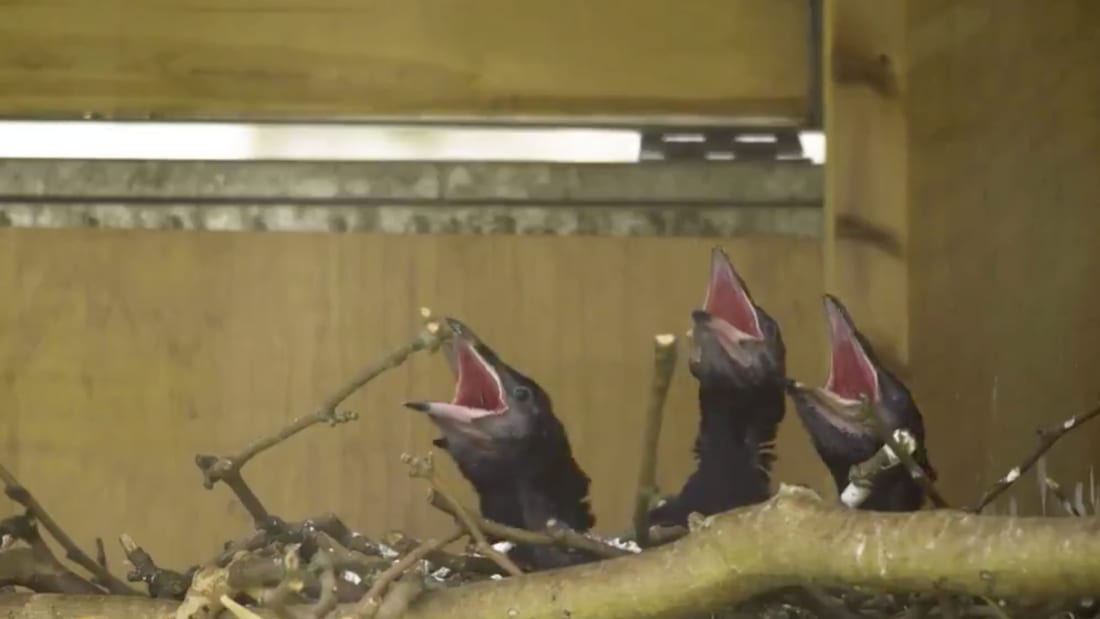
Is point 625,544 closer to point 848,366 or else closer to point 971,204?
point 848,366

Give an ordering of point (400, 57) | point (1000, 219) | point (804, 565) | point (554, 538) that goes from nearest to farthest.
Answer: point (804, 565) < point (554, 538) < point (1000, 219) < point (400, 57)

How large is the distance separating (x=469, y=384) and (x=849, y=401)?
185 mm

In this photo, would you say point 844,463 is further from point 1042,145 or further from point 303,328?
point 303,328

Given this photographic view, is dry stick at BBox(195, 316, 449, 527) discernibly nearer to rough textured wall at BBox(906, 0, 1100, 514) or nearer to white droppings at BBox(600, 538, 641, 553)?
white droppings at BBox(600, 538, 641, 553)

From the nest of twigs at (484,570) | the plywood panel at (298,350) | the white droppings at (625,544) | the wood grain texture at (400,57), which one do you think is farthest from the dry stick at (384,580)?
the wood grain texture at (400,57)

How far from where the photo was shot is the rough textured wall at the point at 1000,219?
85cm

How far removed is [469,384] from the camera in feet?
2.12

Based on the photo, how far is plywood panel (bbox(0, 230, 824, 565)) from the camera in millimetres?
932

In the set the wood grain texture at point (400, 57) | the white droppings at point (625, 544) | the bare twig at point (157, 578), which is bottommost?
the bare twig at point (157, 578)

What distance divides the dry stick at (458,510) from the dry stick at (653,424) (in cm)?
7

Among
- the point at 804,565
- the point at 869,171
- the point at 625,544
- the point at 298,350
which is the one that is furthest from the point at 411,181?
the point at 804,565

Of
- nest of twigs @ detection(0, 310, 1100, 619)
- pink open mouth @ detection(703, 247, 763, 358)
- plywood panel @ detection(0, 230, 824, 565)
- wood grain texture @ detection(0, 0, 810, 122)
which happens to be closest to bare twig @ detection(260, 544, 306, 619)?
nest of twigs @ detection(0, 310, 1100, 619)

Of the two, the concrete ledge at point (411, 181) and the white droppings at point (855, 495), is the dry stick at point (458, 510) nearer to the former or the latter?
the white droppings at point (855, 495)

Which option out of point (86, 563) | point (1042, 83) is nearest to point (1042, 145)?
point (1042, 83)
